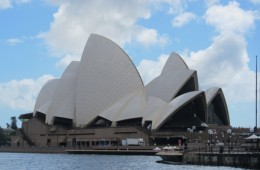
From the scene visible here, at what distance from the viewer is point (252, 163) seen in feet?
123

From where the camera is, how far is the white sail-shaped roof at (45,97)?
4164 inches

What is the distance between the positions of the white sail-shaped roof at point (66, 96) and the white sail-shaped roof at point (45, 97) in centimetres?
340

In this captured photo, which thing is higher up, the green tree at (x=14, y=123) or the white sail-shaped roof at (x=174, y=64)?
the white sail-shaped roof at (x=174, y=64)

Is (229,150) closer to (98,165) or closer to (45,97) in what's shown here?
(98,165)

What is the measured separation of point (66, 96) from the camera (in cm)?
9931

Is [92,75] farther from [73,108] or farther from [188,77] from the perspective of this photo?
[188,77]

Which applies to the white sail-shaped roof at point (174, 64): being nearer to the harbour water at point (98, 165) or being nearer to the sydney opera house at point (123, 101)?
the sydney opera house at point (123, 101)

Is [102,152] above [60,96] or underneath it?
underneath

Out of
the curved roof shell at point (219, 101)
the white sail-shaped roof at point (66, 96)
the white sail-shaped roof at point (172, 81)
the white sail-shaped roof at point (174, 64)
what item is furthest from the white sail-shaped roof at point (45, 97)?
the curved roof shell at point (219, 101)

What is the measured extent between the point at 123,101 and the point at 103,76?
218 inches

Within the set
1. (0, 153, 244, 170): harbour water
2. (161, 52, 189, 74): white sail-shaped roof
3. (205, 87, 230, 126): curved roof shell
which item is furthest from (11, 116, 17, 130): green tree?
(0, 153, 244, 170): harbour water

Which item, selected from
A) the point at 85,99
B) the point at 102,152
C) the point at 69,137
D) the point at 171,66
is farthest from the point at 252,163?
the point at 69,137

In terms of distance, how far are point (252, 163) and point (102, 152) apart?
153ft

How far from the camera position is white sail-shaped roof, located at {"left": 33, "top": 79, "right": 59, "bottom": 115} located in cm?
10576
